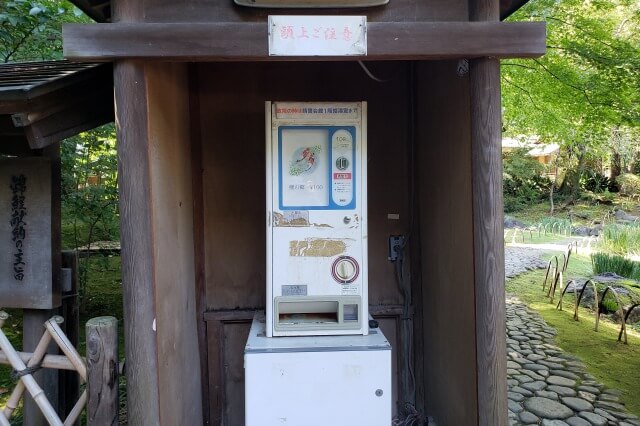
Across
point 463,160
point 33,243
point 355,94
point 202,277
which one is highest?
point 355,94

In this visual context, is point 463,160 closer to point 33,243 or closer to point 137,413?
point 137,413

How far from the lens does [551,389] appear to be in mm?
4168

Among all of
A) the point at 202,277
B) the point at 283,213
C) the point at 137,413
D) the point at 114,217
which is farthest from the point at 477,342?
the point at 114,217

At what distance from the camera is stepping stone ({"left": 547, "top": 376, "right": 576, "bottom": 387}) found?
426 cm

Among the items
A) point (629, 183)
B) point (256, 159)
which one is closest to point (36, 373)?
point (256, 159)

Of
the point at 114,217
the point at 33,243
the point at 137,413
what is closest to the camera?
the point at 137,413

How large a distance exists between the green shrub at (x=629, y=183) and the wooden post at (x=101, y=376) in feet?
66.6

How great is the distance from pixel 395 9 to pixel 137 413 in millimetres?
2150

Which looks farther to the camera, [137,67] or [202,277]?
[202,277]

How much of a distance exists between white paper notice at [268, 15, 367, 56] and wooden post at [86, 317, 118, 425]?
60.3 inches

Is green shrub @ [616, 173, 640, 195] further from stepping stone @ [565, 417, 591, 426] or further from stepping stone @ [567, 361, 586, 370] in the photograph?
stepping stone @ [565, 417, 591, 426]

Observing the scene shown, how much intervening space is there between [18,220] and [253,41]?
1.92 m

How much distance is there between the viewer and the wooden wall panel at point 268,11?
78.1 inches

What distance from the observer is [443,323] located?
2709mm
